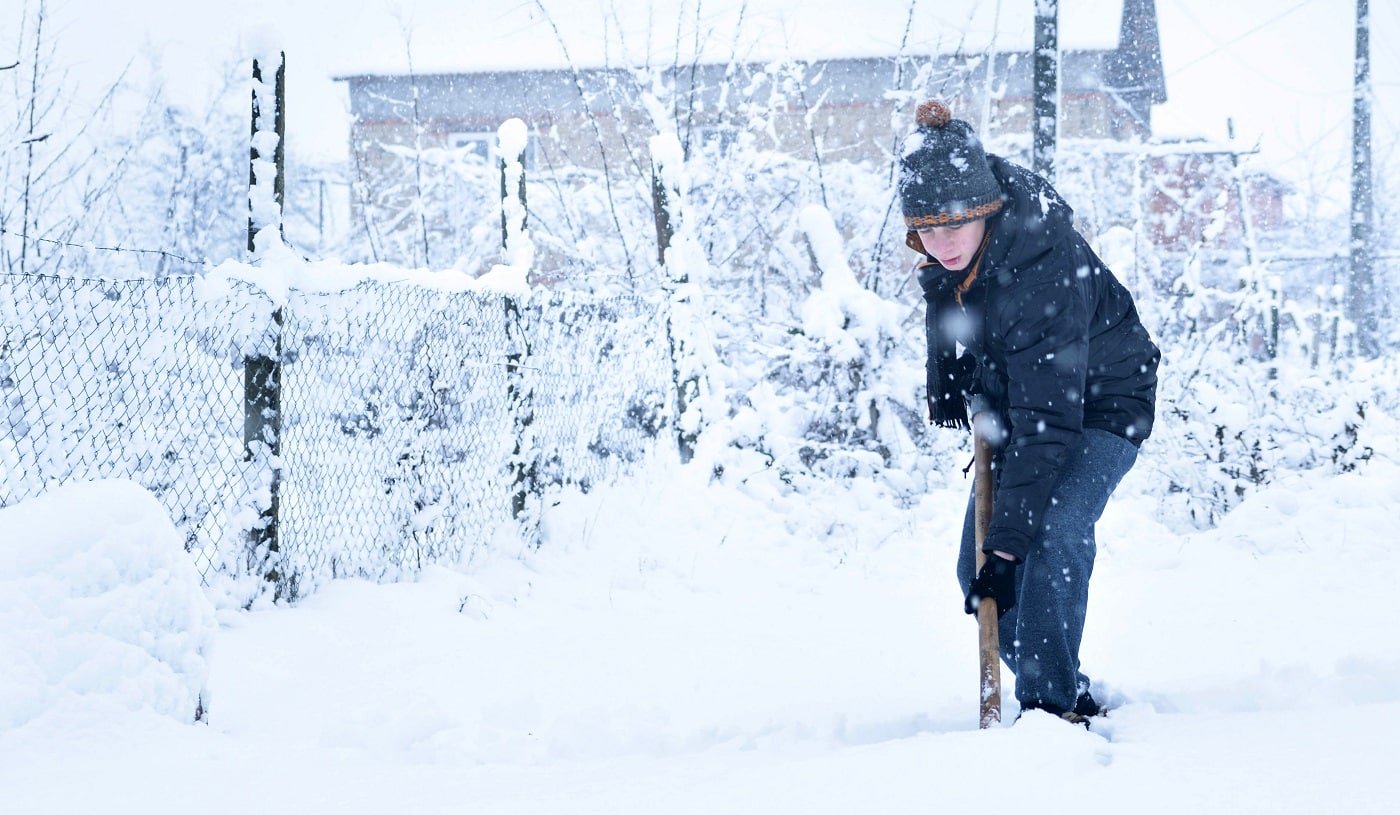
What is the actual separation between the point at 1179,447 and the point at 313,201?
23440 millimetres

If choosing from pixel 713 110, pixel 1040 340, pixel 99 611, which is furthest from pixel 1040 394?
pixel 713 110

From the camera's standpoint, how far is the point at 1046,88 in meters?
7.06

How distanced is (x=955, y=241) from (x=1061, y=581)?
92 cm

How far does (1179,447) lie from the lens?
7383 millimetres

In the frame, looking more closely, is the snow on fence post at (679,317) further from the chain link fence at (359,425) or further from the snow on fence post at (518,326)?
the snow on fence post at (518,326)

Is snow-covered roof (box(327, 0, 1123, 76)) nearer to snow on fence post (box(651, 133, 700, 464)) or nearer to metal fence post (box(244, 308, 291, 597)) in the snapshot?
snow on fence post (box(651, 133, 700, 464))

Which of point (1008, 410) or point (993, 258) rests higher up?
point (993, 258)

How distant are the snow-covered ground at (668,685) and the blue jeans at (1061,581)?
237 millimetres

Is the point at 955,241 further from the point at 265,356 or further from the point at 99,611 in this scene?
the point at 265,356

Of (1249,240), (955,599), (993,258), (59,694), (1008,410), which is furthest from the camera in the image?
(1249,240)

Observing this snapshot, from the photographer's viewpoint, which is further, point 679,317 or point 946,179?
point 679,317

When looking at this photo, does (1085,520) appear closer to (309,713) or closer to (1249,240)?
(309,713)

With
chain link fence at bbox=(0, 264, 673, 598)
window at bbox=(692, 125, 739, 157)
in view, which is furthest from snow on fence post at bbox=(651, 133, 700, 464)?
window at bbox=(692, 125, 739, 157)

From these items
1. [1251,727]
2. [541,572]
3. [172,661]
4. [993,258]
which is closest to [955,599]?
[541,572]
